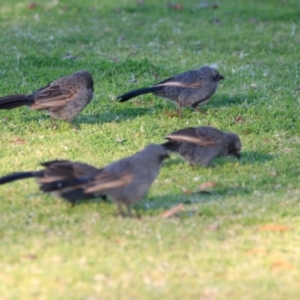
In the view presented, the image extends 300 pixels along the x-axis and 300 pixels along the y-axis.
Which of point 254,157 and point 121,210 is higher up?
point 121,210

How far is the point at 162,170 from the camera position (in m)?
8.70

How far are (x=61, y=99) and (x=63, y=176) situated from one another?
2.88 metres

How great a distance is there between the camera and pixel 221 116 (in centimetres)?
1057

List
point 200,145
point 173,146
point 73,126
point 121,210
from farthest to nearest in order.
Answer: point 73,126, point 173,146, point 200,145, point 121,210

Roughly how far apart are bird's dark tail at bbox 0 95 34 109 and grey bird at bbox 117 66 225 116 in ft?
4.24

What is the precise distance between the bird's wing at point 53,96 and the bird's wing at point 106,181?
119 inches

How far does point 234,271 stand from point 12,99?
4.83 meters

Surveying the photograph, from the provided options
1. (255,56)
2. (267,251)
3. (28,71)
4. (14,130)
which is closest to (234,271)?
(267,251)

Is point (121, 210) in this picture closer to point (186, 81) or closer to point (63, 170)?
point (63, 170)

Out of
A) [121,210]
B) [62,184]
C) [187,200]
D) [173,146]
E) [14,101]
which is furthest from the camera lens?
[14,101]

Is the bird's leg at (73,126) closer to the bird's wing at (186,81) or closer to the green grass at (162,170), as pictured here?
the green grass at (162,170)

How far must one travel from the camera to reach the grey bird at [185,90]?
1056 cm

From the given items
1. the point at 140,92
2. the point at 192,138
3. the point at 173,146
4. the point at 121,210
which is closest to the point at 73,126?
the point at 140,92

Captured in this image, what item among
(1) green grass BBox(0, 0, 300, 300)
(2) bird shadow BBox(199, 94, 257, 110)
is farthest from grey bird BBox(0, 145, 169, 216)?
(2) bird shadow BBox(199, 94, 257, 110)
